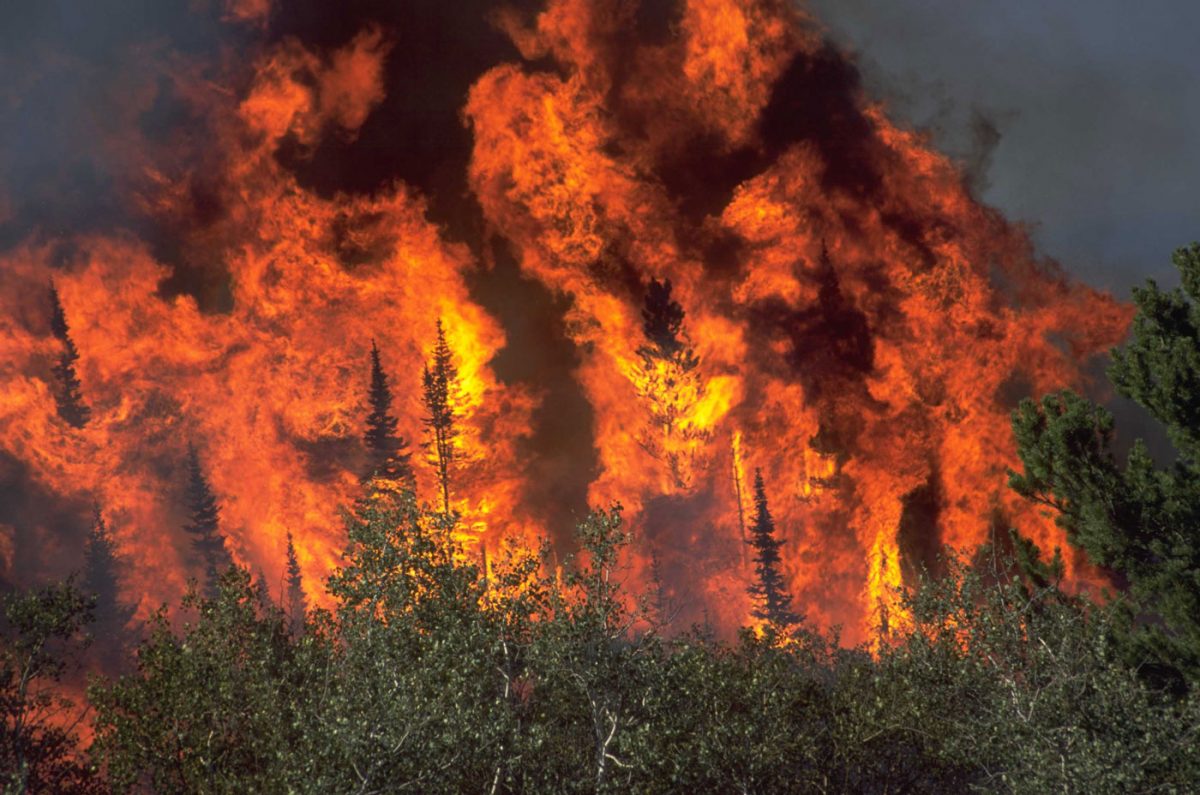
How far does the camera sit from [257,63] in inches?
5017

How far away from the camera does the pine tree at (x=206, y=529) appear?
102m

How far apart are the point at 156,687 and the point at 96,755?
92.4 inches

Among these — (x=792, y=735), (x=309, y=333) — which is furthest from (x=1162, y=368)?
(x=309, y=333)

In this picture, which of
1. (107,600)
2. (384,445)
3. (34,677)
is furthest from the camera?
(384,445)

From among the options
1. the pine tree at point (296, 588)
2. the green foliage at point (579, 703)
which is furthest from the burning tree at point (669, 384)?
the green foliage at point (579, 703)

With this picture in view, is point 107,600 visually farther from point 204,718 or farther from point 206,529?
point 204,718

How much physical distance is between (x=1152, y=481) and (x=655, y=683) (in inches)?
774

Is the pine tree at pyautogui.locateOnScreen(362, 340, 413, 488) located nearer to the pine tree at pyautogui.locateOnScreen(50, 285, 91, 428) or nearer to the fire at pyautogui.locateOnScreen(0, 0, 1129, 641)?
the fire at pyautogui.locateOnScreen(0, 0, 1129, 641)

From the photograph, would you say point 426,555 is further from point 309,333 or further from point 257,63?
point 257,63

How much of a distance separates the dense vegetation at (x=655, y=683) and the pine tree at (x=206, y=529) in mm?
71371

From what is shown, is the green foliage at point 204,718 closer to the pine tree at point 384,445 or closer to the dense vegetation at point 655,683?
the dense vegetation at point 655,683

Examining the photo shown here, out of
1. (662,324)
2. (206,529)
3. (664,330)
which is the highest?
(662,324)

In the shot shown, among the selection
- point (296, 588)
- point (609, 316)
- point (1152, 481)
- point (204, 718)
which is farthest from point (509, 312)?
point (204, 718)

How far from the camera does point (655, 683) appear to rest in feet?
98.5
